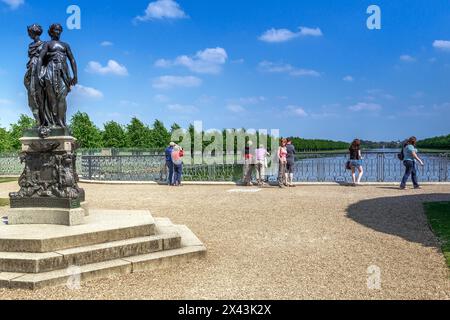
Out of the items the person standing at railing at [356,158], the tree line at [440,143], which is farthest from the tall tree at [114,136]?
the tree line at [440,143]

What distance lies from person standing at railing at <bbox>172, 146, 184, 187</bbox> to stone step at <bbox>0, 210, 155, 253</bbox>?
10.5 metres

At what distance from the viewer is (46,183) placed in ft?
24.3

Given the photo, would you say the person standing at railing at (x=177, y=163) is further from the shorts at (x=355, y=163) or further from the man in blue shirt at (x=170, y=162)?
the shorts at (x=355, y=163)

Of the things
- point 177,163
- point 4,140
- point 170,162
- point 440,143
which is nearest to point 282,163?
point 177,163

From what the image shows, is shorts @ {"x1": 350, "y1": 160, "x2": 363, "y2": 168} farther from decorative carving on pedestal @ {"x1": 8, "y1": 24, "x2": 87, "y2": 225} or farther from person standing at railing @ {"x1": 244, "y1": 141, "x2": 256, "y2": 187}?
decorative carving on pedestal @ {"x1": 8, "y1": 24, "x2": 87, "y2": 225}

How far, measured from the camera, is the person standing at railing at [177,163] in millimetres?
18222

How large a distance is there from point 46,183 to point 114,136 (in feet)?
166

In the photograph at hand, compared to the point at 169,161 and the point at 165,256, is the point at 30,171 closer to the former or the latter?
the point at 165,256

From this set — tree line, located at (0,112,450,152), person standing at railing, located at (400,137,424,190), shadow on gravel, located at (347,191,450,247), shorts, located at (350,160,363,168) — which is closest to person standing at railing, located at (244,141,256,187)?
shorts, located at (350,160,363,168)

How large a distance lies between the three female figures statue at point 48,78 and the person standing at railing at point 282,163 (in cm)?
1043

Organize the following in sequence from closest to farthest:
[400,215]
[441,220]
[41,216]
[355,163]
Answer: [41,216] < [441,220] < [400,215] < [355,163]

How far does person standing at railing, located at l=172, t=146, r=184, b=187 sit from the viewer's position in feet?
59.8

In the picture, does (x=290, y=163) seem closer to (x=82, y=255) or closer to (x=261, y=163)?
(x=261, y=163)
